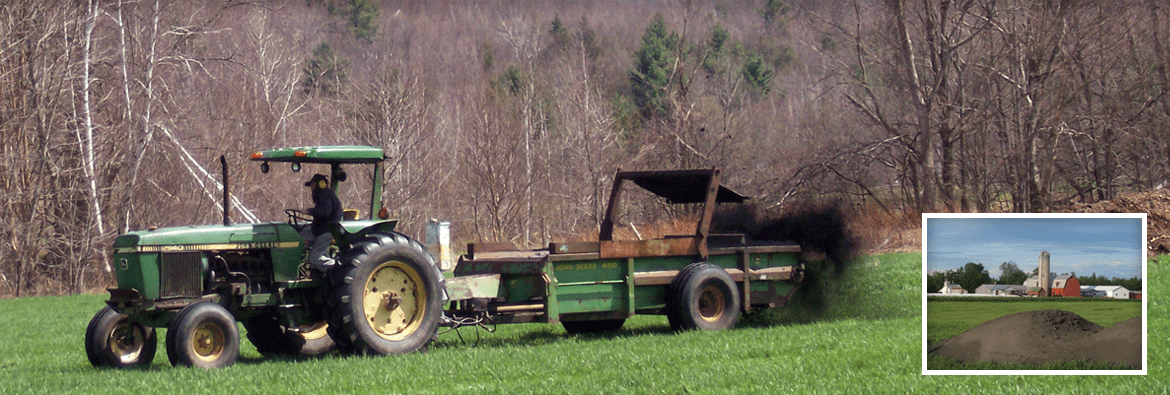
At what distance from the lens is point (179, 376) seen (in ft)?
31.8

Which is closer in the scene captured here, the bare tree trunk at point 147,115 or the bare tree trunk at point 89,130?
the bare tree trunk at point 89,130

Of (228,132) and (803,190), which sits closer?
(803,190)

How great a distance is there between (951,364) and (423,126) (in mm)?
40913

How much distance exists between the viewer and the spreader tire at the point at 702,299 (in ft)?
40.3

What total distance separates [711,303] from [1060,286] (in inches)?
308

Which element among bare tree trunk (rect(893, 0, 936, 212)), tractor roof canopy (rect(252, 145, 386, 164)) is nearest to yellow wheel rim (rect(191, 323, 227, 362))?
tractor roof canopy (rect(252, 145, 386, 164))

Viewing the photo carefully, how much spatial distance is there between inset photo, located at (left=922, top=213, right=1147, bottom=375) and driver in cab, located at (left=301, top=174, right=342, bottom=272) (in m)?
6.91

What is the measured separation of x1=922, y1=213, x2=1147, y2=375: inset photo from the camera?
505 centimetres

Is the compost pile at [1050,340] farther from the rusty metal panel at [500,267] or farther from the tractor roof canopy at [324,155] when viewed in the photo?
the tractor roof canopy at [324,155]

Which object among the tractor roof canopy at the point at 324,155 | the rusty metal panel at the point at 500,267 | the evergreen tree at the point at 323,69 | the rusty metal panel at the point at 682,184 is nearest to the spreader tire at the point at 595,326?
the rusty metal panel at the point at 500,267

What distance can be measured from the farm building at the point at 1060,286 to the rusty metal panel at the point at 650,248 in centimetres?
726

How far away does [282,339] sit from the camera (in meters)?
12.2

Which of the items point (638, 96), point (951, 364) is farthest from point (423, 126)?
point (951, 364)

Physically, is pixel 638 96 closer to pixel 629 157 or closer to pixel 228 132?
pixel 629 157
